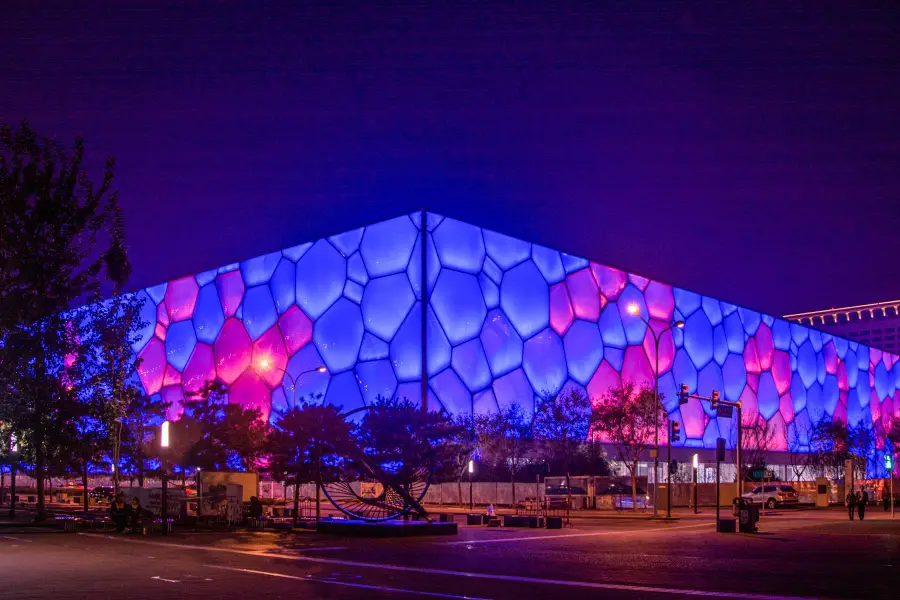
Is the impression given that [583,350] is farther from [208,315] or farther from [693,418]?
[208,315]

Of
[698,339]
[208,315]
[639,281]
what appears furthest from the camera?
[698,339]

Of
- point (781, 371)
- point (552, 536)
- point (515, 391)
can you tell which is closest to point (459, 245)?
point (515, 391)

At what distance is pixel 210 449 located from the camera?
169 feet

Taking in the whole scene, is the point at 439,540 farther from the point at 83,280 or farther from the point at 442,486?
the point at 442,486

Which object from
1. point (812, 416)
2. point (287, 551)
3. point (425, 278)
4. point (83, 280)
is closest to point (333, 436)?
point (287, 551)

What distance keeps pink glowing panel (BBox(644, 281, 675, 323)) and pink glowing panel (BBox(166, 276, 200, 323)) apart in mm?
32546

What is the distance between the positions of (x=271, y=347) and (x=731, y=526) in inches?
1577

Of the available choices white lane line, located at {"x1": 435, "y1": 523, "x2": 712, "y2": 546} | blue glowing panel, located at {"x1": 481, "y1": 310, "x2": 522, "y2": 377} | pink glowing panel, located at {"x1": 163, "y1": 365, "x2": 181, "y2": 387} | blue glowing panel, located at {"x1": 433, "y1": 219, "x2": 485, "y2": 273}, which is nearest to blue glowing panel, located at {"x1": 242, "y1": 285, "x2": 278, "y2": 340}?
pink glowing panel, located at {"x1": 163, "y1": 365, "x2": 181, "y2": 387}

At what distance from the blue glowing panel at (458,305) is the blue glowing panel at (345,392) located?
635cm

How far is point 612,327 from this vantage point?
67.7m

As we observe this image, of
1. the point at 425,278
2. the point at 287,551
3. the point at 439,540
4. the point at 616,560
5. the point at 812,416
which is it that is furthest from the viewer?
the point at 812,416

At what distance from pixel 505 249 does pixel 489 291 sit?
11.5 ft

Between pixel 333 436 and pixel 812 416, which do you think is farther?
pixel 812 416

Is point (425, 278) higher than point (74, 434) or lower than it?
higher
